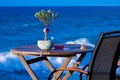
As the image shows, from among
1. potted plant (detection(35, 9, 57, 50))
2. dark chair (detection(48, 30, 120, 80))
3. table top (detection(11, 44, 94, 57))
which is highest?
potted plant (detection(35, 9, 57, 50))

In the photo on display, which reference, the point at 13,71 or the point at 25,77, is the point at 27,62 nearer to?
the point at 25,77

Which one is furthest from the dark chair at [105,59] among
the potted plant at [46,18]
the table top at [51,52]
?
the potted plant at [46,18]

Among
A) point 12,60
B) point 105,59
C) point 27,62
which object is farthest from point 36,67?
point 105,59

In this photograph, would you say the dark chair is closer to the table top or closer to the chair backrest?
the chair backrest

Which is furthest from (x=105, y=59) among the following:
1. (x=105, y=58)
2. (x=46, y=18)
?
(x=46, y=18)

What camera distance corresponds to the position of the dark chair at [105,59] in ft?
13.9

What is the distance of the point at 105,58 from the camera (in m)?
4.26

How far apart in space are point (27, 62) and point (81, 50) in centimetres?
59

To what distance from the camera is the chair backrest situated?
13.9 ft

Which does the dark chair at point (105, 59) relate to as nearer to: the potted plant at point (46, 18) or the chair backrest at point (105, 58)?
the chair backrest at point (105, 58)

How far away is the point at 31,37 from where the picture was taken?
26906 millimetres

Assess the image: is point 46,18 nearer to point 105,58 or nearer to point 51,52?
point 51,52

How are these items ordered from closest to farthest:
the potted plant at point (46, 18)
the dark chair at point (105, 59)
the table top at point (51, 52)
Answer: the dark chair at point (105, 59) < the table top at point (51, 52) < the potted plant at point (46, 18)

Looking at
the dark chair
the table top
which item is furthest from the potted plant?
the dark chair
